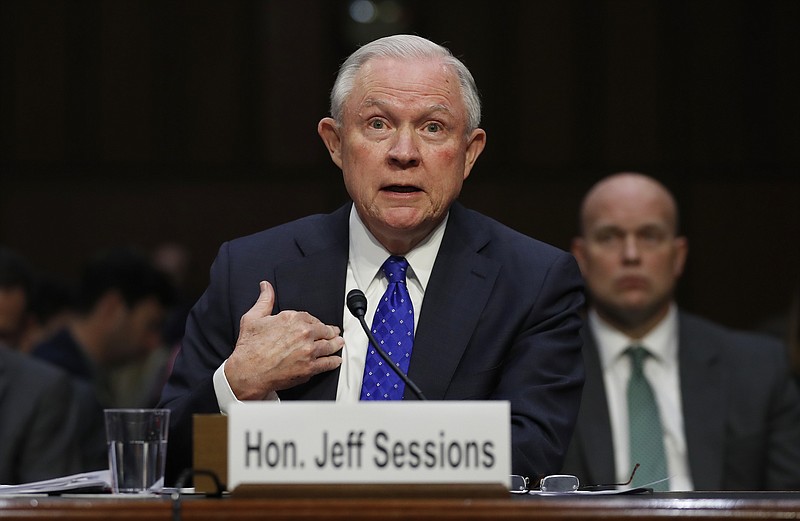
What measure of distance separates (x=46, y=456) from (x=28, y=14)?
14.0 ft

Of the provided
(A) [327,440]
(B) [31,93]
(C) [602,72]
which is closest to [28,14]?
(B) [31,93]

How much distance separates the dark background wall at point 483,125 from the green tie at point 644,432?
3.69 m

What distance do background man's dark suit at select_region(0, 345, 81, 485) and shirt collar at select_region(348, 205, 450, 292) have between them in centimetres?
202

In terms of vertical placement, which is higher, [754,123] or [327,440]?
[754,123]

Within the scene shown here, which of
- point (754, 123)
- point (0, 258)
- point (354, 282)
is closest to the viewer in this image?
point (354, 282)

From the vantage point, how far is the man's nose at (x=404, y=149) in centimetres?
268

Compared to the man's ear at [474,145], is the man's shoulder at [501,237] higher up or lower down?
lower down

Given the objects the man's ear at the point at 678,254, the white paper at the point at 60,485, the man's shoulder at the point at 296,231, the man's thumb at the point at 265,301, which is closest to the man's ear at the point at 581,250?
the man's ear at the point at 678,254

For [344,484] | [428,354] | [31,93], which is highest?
[31,93]

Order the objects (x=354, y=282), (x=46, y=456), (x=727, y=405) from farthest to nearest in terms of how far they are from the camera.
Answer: (x=46, y=456)
(x=727, y=405)
(x=354, y=282)

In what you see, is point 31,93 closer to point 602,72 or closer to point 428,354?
point 602,72

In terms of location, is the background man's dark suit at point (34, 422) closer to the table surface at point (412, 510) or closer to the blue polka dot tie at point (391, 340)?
the blue polka dot tie at point (391, 340)

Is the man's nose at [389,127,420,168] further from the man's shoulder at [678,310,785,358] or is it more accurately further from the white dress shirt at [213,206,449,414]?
the man's shoulder at [678,310,785,358]

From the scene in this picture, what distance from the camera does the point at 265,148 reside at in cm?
798
